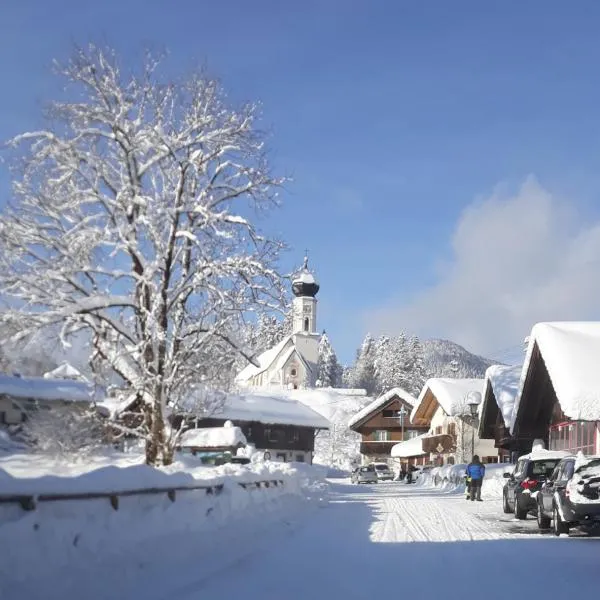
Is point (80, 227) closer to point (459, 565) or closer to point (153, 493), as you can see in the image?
point (153, 493)

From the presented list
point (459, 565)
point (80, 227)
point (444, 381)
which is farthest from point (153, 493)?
point (444, 381)

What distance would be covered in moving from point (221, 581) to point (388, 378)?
15441 centimetres

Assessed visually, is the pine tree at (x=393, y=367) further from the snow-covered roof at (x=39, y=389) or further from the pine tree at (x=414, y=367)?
the snow-covered roof at (x=39, y=389)

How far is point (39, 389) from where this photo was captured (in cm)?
5847

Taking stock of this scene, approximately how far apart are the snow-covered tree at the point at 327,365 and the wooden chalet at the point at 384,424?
252 feet

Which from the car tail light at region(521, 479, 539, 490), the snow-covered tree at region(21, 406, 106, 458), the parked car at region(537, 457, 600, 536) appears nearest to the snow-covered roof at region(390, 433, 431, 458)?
the snow-covered tree at region(21, 406, 106, 458)

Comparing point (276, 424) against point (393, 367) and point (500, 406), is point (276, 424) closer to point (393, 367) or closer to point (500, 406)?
point (500, 406)

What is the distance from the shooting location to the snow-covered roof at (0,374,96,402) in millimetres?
56750

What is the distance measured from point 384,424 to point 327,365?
3489 inches

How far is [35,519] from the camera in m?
8.29

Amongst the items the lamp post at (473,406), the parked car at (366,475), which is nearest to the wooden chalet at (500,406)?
the lamp post at (473,406)

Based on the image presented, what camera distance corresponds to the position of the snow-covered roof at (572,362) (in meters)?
30.4

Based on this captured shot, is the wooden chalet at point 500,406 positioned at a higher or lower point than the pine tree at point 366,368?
lower

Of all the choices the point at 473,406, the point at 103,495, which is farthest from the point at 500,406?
the point at 103,495
